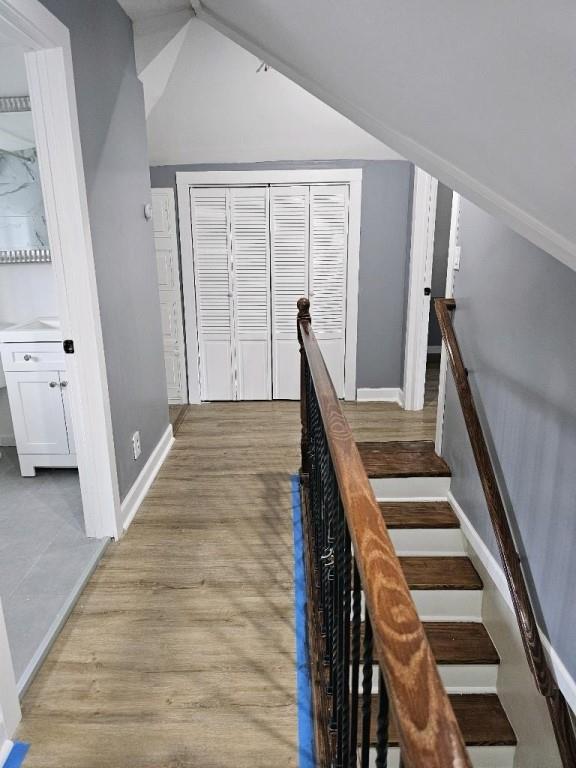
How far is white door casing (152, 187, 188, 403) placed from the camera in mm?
4453

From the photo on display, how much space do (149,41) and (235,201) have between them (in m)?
1.51

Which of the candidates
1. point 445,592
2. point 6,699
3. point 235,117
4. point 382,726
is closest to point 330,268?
point 235,117

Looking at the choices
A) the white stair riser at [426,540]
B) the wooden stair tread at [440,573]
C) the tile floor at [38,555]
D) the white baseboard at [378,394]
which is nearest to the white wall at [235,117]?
the white baseboard at [378,394]

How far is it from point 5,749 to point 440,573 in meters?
1.98

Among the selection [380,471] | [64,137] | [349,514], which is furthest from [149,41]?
[349,514]

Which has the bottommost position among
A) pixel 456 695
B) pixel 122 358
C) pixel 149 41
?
pixel 456 695

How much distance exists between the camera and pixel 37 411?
10.2 ft

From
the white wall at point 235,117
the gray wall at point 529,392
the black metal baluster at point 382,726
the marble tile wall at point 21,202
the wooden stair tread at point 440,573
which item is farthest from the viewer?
the white wall at point 235,117

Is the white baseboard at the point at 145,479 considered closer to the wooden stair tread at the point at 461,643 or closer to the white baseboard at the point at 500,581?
the wooden stair tread at the point at 461,643

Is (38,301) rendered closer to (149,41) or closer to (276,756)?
(149,41)

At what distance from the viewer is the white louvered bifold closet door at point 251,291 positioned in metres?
4.44

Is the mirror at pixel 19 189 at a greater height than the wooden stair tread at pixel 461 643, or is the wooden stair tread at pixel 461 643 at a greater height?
the mirror at pixel 19 189

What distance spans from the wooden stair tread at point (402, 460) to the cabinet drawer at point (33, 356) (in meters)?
1.89

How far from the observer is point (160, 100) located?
376cm
